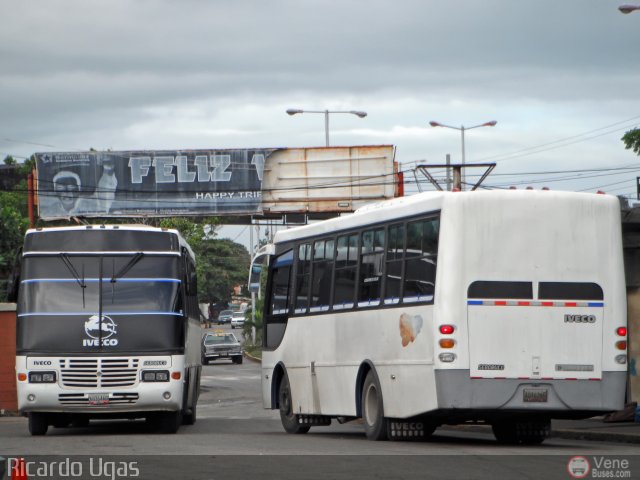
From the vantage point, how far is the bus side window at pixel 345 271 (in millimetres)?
19016

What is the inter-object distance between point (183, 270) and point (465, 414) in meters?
7.11

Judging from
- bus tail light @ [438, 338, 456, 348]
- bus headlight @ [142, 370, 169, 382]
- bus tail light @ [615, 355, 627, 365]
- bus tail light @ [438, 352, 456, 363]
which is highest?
bus tail light @ [438, 338, 456, 348]

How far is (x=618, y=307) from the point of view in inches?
652

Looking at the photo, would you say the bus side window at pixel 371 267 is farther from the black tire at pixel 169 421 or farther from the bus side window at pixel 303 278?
the black tire at pixel 169 421

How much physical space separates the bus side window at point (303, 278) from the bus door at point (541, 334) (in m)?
5.24

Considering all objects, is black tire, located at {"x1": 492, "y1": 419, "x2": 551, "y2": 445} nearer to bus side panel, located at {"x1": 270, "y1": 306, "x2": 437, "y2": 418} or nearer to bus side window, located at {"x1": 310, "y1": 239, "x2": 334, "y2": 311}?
bus side panel, located at {"x1": 270, "y1": 306, "x2": 437, "y2": 418}

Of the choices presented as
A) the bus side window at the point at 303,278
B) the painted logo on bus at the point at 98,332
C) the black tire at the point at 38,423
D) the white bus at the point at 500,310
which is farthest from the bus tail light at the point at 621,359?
the black tire at the point at 38,423

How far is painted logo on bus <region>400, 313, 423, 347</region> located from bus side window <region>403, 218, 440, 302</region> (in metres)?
0.23

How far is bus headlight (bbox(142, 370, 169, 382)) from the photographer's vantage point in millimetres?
20672

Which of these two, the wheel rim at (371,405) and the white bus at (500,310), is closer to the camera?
the white bus at (500,310)

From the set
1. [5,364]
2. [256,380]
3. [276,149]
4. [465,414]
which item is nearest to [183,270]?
[465,414]

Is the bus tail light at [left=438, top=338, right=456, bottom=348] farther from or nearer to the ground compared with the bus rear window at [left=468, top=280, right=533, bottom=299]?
nearer to the ground

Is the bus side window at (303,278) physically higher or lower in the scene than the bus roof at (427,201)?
lower

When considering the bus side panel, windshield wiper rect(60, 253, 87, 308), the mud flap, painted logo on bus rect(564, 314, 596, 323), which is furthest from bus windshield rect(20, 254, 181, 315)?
painted logo on bus rect(564, 314, 596, 323)
